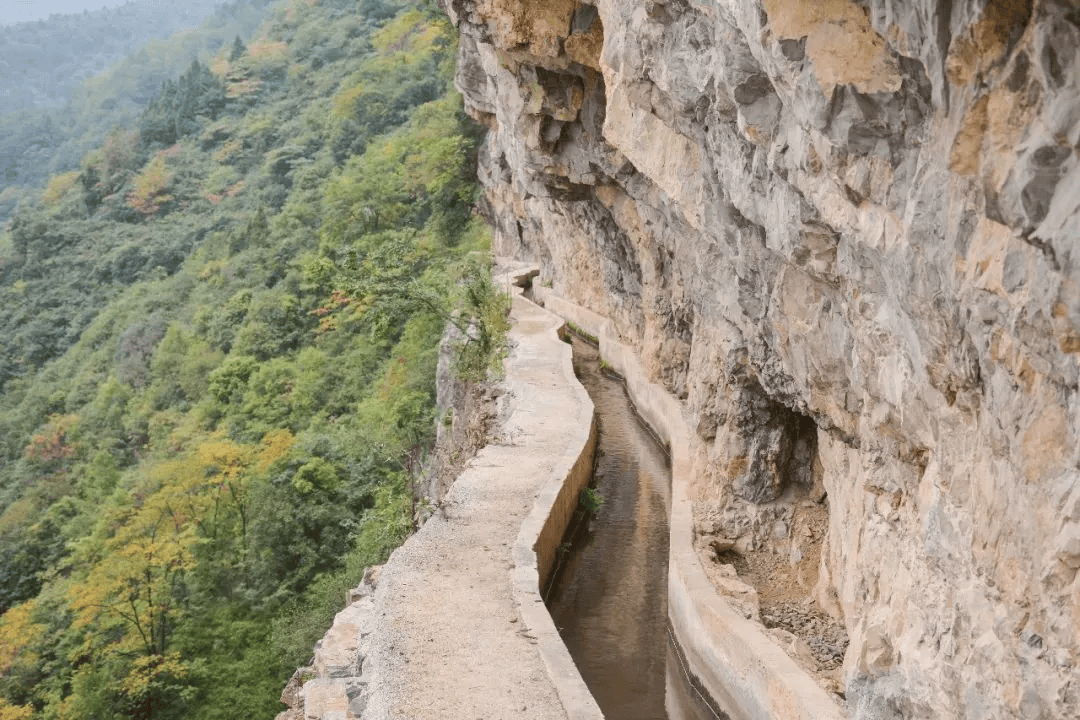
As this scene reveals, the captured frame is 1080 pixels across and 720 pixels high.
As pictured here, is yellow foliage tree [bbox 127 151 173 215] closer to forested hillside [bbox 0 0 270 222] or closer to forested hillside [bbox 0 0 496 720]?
forested hillside [bbox 0 0 496 720]

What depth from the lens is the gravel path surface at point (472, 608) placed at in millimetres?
8859

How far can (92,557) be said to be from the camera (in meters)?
25.3

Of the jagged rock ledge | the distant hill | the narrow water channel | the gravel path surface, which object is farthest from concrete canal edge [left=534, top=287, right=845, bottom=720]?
the distant hill

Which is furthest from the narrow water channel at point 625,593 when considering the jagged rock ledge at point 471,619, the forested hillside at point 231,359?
the forested hillside at point 231,359

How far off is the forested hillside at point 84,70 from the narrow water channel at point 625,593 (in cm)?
6287

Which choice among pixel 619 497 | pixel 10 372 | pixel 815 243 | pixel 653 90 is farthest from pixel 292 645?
pixel 10 372

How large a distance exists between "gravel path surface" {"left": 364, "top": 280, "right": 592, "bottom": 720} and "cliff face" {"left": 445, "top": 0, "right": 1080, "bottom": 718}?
2.57 metres

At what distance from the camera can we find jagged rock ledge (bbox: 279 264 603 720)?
891 centimetres

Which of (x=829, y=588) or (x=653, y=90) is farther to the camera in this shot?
(x=653, y=90)

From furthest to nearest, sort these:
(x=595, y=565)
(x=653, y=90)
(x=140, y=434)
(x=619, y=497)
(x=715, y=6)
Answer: (x=140, y=434), (x=619, y=497), (x=595, y=565), (x=653, y=90), (x=715, y=6)

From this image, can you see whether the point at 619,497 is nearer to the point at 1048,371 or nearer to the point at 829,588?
the point at 829,588

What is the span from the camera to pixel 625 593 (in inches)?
524

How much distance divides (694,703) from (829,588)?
1930 mm

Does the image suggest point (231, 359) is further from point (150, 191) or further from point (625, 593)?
point (150, 191)
